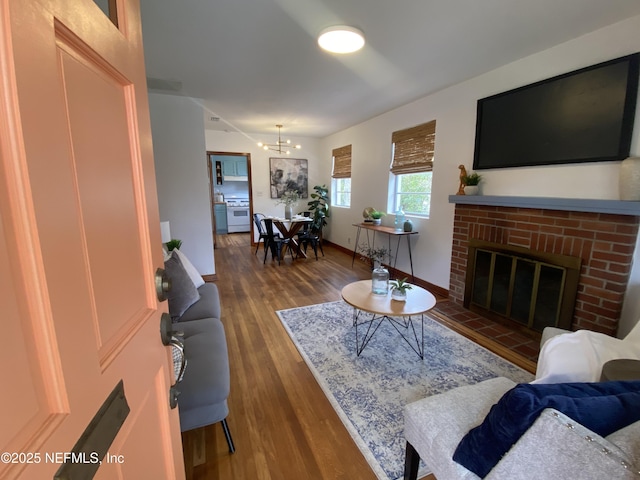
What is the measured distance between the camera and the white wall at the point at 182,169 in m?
3.53

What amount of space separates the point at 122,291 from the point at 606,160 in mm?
2964

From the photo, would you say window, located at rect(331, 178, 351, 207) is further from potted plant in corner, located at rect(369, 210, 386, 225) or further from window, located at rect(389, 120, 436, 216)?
window, located at rect(389, 120, 436, 216)

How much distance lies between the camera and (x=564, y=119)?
2.24 metres

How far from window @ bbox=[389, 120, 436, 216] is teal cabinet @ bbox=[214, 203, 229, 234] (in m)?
5.38

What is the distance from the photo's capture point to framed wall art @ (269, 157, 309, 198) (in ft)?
20.6

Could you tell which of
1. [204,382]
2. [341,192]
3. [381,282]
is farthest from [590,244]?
[341,192]

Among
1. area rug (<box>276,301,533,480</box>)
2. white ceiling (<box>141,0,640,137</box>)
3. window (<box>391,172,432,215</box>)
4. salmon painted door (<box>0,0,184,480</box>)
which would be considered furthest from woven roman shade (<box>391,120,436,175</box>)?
salmon painted door (<box>0,0,184,480</box>)

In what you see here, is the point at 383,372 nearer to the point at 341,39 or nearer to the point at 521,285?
the point at 521,285

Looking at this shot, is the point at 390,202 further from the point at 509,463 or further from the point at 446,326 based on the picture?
the point at 509,463

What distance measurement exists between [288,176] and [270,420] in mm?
5376

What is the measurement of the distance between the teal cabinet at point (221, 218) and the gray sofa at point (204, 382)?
6755 millimetres

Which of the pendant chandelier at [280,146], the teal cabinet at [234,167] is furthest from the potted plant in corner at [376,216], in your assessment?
the teal cabinet at [234,167]

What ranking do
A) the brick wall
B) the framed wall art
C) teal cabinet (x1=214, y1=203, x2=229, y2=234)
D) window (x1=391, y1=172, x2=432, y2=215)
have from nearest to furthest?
the brick wall, window (x1=391, y1=172, x2=432, y2=215), the framed wall art, teal cabinet (x1=214, y1=203, x2=229, y2=234)

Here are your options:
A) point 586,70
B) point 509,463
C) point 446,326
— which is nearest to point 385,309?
point 446,326
